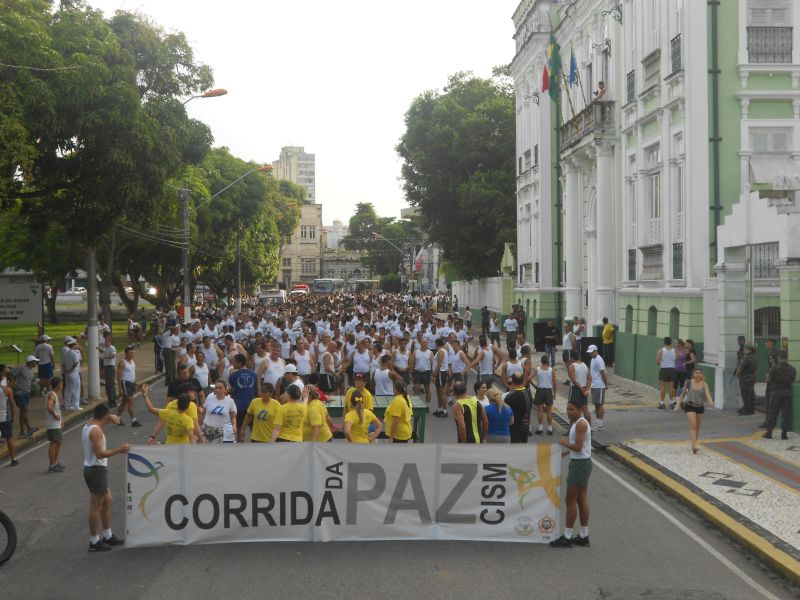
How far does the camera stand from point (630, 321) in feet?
92.4

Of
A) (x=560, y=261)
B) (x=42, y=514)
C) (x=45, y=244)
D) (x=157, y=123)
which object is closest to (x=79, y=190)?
(x=157, y=123)

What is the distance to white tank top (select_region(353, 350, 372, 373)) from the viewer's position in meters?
20.4

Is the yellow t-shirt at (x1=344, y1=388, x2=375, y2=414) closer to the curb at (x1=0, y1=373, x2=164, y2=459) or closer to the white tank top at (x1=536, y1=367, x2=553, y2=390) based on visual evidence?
the white tank top at (x1=536, y1=367, x2=553, y2=390)

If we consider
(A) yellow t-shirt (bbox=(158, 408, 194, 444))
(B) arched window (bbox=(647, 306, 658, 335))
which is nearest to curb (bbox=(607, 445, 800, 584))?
(A) yellow t-shirt (bbox=(158, 408, 194, 444))

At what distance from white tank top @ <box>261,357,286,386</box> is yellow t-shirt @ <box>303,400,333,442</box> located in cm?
489

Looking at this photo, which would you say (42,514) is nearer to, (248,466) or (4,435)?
(248,466)

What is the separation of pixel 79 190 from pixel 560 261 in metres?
24.0

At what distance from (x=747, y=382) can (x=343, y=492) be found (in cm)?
1148

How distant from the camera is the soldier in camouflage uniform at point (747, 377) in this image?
1886cm

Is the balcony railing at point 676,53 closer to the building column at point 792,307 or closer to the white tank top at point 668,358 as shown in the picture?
the white tank top at point 668,358

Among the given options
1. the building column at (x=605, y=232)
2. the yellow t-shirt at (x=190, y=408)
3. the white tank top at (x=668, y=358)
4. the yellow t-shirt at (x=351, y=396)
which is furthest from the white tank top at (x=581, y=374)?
the building column at (x=605, y=232)

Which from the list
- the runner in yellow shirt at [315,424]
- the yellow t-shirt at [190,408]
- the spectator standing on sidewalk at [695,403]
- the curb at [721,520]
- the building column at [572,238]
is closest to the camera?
the curb at [721,520]

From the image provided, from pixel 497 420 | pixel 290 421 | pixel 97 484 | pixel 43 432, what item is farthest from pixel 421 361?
pixel 97 484

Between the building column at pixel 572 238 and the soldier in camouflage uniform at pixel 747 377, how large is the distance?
1573cm
